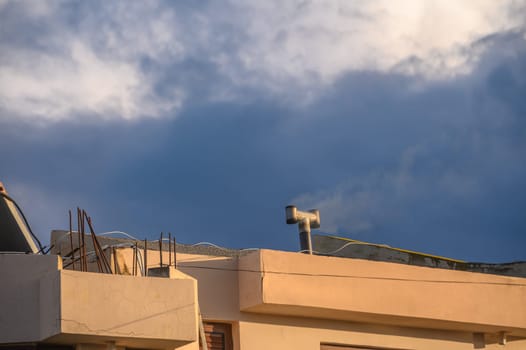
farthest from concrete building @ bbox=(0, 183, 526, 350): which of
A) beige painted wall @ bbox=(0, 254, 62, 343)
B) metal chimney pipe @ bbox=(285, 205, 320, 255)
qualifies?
metal chimney pipe @ bbox=(285, 205, 320, 255)

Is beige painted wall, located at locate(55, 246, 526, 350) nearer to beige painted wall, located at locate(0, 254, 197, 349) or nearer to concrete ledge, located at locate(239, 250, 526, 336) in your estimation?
concrete ledge, located at locate(239, 250, 526, 336)

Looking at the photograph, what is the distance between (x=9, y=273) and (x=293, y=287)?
4791 mm

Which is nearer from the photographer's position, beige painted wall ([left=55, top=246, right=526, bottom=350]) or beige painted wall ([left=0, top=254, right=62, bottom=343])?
beige painted wall ([left=0, top=254, right=62, bottom=343])

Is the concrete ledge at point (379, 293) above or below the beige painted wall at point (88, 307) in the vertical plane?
above

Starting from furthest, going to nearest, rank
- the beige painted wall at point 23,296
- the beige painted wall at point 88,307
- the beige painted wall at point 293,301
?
the beige painted wall at point 293,301, the beige painted wall at point 23,296, the beige painted wall at point 88,307

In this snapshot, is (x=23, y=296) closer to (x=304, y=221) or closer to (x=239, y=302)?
(x=239, y=302)

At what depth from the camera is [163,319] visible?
16797 millimetres

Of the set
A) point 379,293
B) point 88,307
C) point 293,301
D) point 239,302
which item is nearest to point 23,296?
point 88,307

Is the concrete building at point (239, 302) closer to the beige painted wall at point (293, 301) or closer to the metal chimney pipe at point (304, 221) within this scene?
the beige painted wall at point (293, 301)

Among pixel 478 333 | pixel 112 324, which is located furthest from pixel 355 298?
pixel 112 324

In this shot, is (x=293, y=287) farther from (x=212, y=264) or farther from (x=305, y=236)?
(x=305, y=236)

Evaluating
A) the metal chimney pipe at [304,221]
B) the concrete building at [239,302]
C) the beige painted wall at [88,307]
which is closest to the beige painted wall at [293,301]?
the concrete building at [239,302]

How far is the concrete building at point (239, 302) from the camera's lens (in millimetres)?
16391

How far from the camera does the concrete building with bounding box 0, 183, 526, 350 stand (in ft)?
53.8
